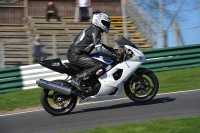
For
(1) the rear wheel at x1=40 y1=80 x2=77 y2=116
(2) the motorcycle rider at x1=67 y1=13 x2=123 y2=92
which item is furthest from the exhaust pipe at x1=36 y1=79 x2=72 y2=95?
(2) the motorcycle rider at x1=67 y1=13 x2=123 y2=92

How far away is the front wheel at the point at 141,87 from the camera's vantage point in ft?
30.6

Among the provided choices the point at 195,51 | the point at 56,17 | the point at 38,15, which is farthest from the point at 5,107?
the point at 38,15

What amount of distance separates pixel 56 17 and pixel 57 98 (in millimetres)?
10889

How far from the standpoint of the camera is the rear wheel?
29.6ft

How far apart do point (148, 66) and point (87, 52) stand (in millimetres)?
5496

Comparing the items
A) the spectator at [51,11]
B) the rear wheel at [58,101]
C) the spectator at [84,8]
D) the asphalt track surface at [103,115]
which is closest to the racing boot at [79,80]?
the rear wheel at [58,101]

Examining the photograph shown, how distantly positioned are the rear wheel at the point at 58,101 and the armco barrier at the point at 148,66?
15.3 feet

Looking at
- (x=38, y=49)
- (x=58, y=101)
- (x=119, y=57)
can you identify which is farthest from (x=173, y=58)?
(x=58, y=101)

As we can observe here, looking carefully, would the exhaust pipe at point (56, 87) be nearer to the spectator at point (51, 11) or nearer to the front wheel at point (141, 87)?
the front wheel at point (141, 87)

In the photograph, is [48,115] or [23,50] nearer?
[48,115]

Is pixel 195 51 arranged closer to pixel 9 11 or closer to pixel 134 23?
pixel 134 23

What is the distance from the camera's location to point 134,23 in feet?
50.9

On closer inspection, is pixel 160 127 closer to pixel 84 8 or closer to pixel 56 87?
pixel 56 87

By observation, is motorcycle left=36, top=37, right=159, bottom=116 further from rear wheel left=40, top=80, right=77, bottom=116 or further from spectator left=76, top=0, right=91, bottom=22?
spectator left=76, top=0, right=91, bottom=22
